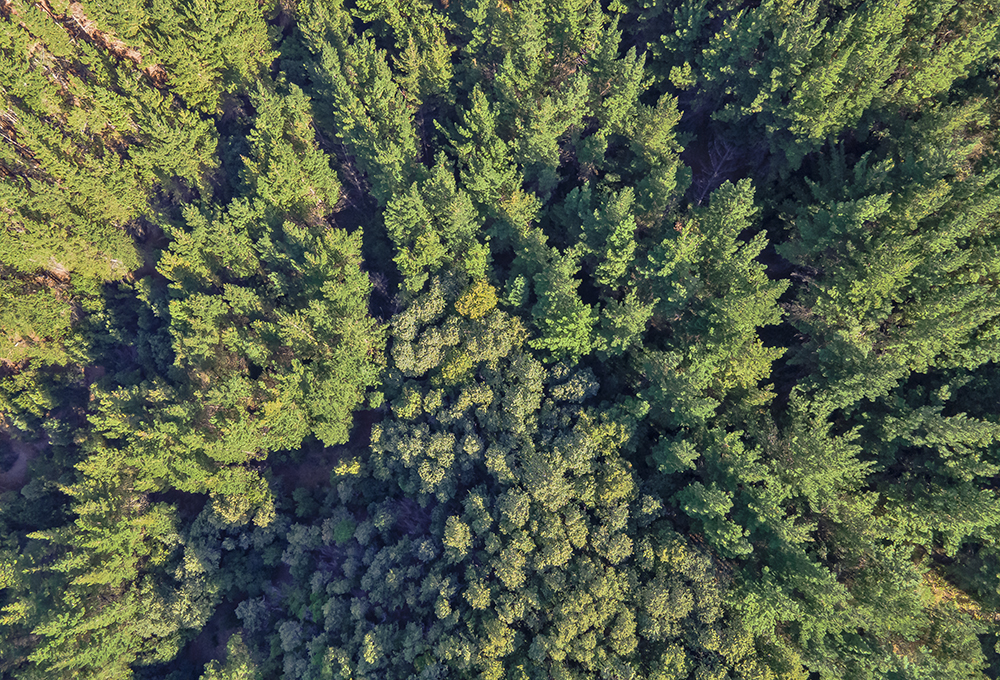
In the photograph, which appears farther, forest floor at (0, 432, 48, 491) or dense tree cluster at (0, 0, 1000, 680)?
forest floor at (0, 432, 48, 491)

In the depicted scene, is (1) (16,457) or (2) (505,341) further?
(1) (16,457)

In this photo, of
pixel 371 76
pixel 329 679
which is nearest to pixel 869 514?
pixel 329 679

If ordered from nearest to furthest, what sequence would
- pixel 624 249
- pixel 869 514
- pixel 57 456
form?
pixel 869 514 < pixel 624 249 < pixel 57 456

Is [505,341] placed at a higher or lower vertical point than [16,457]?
higher

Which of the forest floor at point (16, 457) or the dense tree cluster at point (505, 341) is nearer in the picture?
the dense tree cluster at point (505, 341)

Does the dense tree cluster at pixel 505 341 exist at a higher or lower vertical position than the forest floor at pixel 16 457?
higher

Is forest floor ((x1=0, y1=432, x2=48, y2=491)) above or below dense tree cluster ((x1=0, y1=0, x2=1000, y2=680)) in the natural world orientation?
below

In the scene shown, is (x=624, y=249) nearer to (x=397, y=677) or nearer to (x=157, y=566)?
(x=397, y=677)

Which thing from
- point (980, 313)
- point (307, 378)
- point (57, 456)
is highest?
point (980, 313)
